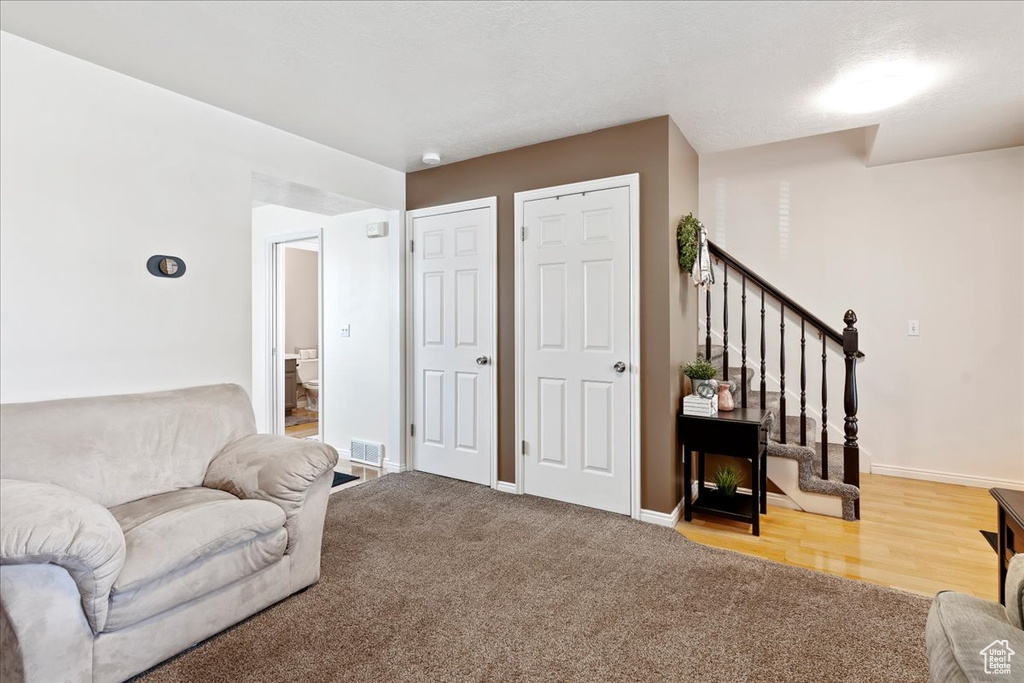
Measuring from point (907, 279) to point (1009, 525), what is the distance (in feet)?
9.61

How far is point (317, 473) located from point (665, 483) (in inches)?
76.6

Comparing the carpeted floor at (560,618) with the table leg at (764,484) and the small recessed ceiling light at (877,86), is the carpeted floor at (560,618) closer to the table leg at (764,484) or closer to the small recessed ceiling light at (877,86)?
the table leg at (764,484)

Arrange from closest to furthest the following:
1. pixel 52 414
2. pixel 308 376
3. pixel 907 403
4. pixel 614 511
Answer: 1. pixel 52 414
2. pixel 614 511
3. pixel 907 403
4. pixel 308 376

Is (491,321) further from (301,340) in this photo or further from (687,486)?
(301,340)

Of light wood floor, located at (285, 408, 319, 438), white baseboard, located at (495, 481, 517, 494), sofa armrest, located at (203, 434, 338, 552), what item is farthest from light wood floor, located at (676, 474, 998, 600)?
light wood floor, located at (285, 408, 319, 438)

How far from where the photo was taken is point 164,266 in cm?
259

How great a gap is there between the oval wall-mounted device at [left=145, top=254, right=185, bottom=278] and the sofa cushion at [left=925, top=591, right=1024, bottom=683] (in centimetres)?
319

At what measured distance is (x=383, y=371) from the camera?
424 cm

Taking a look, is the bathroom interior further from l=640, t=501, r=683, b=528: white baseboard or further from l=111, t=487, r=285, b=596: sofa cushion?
l=640, t=501, r=683, b=528: white baseboard

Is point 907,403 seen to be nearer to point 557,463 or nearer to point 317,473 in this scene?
point 557,463

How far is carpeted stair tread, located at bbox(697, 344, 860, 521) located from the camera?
123 inches

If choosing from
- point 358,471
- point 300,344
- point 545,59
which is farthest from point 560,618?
point 300,344

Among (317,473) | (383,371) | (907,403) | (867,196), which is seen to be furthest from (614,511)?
(867,196)

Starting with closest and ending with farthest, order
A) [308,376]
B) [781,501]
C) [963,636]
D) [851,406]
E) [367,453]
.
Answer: [963,636] → [851,406] → [781,501] → [367,453] → [308,376]
